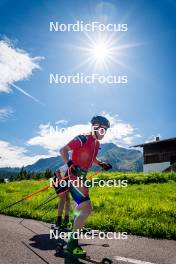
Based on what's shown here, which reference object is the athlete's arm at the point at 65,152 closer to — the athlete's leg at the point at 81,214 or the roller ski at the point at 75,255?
the athlete's leg at the point at 81,214

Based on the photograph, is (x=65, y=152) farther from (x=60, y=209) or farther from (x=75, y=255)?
(x=60, y=209)

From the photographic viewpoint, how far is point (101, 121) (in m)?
6.22

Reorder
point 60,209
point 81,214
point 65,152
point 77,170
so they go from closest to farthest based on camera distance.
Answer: point 81,214 → point 77,170 → point 65,152 → point 60,209

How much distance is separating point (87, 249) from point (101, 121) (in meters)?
2.37

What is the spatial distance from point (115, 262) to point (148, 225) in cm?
299

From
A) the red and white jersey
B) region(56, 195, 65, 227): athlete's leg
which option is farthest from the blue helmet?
region(56, 195, 65, 227): athlete's leg

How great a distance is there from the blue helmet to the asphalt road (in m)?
2.31

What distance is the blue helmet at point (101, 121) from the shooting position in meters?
6.22

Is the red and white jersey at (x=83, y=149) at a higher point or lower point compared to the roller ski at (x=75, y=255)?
higher

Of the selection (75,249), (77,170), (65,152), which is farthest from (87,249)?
(65,152)

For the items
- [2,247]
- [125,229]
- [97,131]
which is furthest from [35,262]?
[125,229]

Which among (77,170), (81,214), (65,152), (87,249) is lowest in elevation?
(87,249)

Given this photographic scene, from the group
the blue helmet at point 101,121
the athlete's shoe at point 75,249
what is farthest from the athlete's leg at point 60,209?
the blue helmet at point 101,121

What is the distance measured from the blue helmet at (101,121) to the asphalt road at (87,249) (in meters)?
2.31
